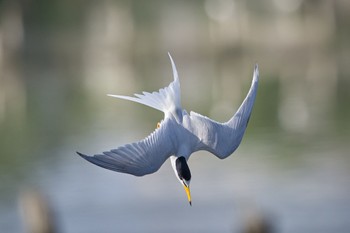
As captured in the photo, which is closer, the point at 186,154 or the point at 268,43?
the point at 186,154

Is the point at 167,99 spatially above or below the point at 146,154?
above

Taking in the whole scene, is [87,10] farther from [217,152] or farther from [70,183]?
[217,152]

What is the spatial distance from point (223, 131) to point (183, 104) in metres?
21.3

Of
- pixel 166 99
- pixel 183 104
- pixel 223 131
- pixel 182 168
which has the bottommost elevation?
pixel 183 104

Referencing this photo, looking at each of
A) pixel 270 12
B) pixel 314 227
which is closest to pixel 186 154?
pixel 314 227

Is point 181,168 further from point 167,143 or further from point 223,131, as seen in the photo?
point 223,131

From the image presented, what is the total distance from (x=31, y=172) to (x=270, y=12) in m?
23.2

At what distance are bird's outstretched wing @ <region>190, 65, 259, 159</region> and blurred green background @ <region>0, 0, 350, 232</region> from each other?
9822 millimetres

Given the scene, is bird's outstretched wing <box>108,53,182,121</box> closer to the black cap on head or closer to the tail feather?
the tail feather

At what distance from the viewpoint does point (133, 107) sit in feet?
99.6

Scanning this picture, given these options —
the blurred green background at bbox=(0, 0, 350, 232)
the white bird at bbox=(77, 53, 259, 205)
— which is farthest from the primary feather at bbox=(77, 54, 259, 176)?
the blurred green background at bbox=(0, 0, 350, 232)

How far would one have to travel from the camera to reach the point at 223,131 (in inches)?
267

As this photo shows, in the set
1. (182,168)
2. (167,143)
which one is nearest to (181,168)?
(182,168)

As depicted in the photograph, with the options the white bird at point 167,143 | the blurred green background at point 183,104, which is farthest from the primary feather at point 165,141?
the blurred green background at point 183,104
